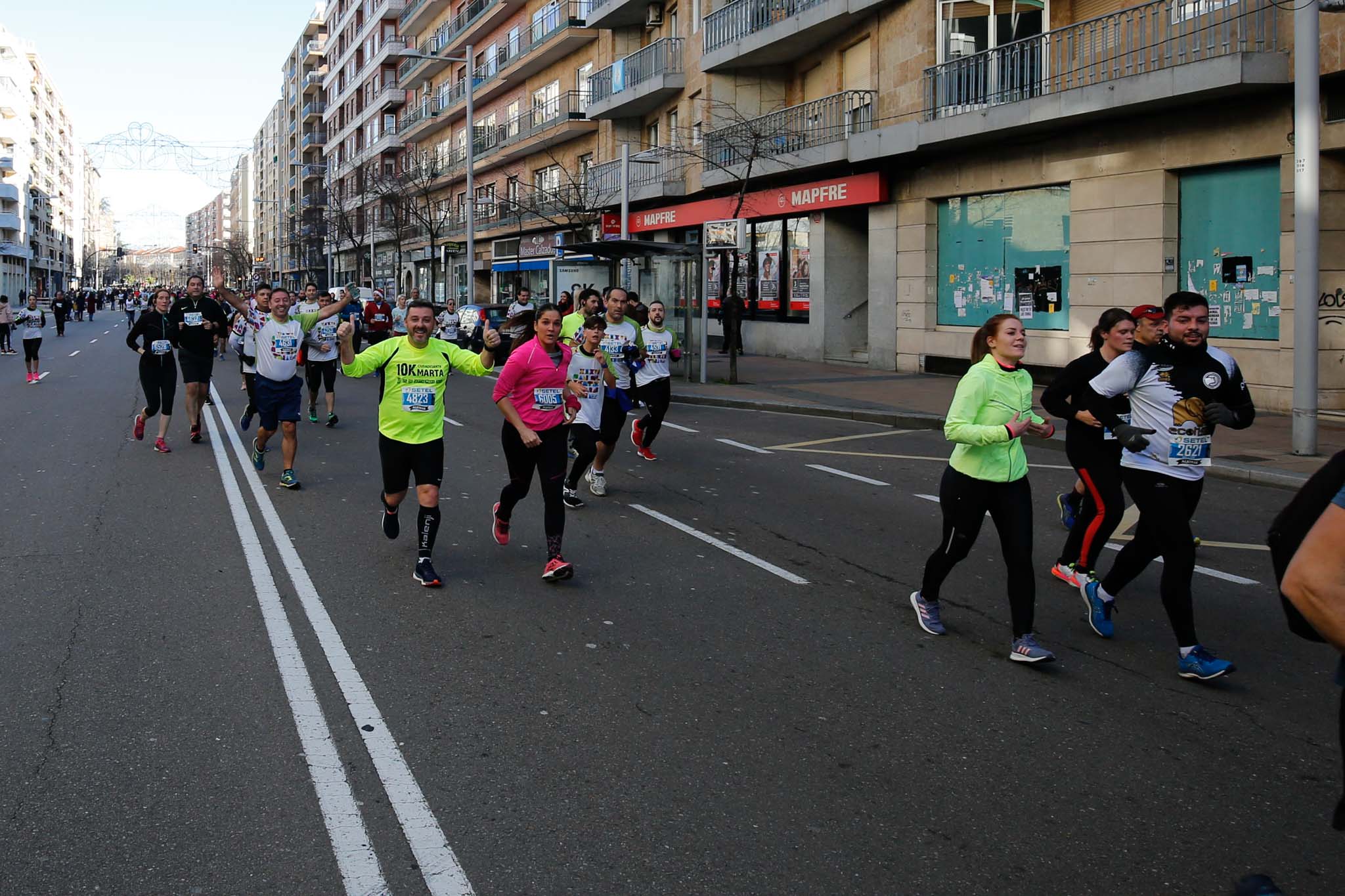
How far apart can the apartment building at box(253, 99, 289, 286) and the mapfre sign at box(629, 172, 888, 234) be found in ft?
264

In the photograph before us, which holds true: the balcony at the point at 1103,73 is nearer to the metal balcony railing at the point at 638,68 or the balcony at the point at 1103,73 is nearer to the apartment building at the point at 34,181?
the metal balcony railing at the point at 638,68

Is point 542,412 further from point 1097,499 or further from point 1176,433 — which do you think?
point 1176,433

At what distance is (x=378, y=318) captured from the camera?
1895 centimetres

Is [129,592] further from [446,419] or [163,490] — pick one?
[446,419]

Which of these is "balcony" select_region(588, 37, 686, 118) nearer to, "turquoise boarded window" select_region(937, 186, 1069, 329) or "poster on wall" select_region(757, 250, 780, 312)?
"poster on wall" select_region(757, 250, 780, 312)

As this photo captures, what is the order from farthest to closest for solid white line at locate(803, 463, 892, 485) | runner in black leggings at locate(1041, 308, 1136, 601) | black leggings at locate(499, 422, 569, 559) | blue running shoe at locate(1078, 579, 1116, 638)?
solid white line at locate(803, 463, 892, 485)
black leggings at locate(499, 422, 569, 559)
runner in black leggings at locate(1041, 308, 1136, 601)
blue running shoe at locate(1078, 579, 1116, 638)

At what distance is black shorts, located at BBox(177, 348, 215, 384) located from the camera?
13266 millimetres

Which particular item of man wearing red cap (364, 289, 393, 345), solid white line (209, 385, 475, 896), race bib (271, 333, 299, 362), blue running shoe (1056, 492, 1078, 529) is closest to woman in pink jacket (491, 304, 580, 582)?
solid white line (209, 385, 475, 896)

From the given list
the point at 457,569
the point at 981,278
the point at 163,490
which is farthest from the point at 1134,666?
the point at 981,278

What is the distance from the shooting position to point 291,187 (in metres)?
104

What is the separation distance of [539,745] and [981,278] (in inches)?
762

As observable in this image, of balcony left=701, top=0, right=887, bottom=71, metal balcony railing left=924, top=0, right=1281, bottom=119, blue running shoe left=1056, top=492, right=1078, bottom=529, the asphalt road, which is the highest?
balcony left=701, top=0, right=887, bottom=71

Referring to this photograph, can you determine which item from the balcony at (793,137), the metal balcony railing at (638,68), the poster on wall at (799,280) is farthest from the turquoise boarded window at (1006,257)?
the metal balcony railing at (638,68)

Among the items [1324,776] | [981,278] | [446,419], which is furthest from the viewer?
[981,278]
